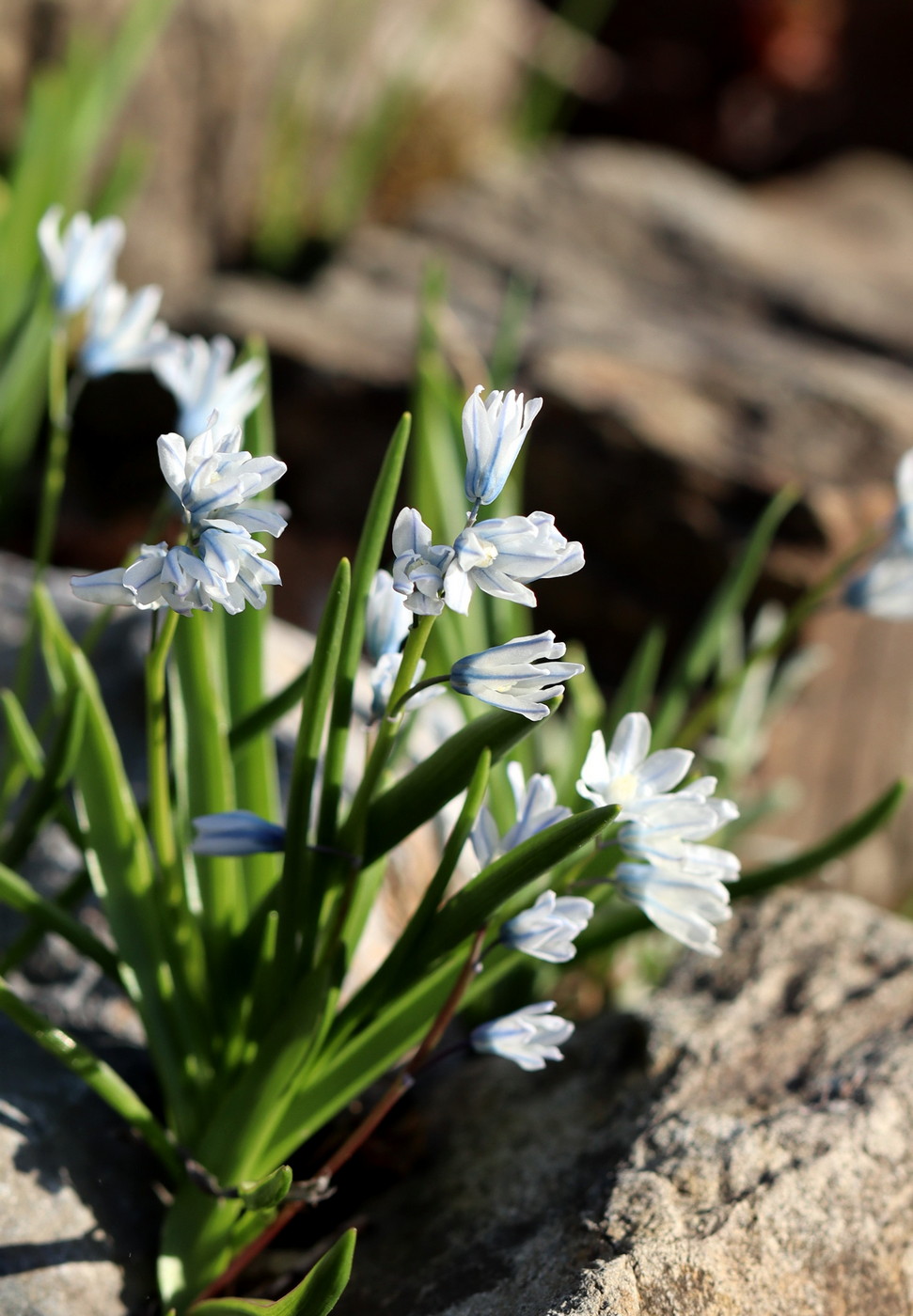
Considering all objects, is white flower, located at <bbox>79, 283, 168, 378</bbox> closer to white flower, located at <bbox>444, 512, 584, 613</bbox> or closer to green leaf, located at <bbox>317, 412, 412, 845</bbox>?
green leaf, located at <bbox>317, 412, 412, 845</bbox>

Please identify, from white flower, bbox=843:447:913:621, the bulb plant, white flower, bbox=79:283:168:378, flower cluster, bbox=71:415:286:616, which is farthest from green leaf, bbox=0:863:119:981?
white flower, bbox=843:447:913:621

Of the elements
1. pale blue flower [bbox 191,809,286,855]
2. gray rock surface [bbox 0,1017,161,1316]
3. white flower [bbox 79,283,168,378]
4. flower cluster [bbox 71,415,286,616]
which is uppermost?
flower cluster [bbox 71,415,286,616]

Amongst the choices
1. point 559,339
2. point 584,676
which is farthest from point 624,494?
point 584,676

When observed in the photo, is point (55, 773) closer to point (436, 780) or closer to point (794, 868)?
point (436, 780)

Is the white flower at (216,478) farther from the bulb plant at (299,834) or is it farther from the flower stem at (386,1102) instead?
the flower stem at (386,1102)

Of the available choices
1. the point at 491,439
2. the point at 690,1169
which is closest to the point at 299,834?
the point at 491,439

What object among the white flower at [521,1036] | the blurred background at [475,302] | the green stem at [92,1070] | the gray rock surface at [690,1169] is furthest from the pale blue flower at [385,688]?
the blurred background at [475,302]
